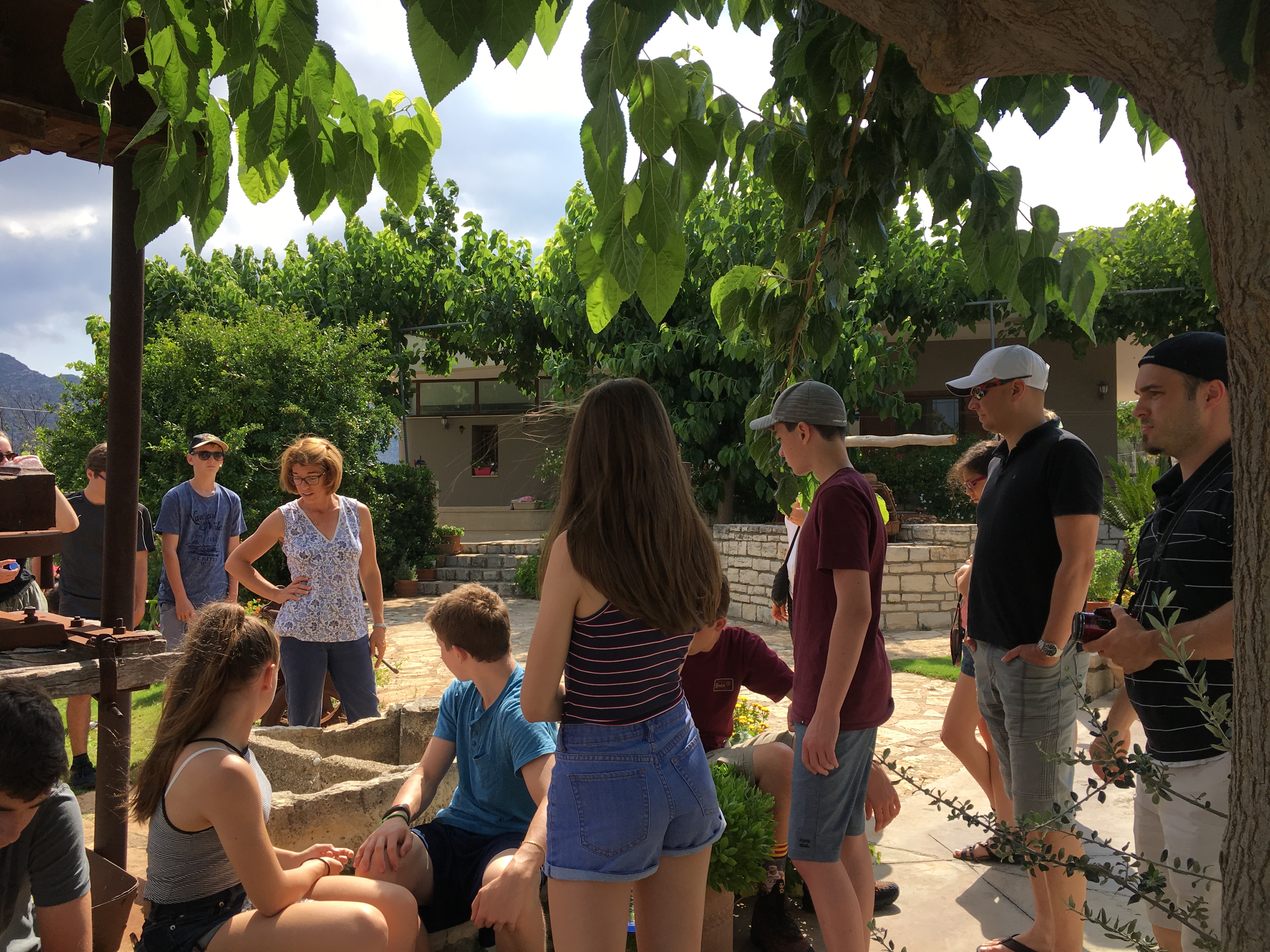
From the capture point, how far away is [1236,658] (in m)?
1.01

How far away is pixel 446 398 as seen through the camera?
23.4 m

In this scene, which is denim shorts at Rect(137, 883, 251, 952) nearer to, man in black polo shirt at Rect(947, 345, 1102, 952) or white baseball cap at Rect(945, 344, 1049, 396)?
man in black polo shirt at Rect(947, 345, 1102, 952)

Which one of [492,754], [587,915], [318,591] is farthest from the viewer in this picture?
[318,591]

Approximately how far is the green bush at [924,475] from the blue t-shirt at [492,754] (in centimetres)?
1280

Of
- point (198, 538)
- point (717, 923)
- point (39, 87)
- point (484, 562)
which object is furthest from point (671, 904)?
point (484, 562)

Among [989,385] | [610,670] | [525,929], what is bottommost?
[525,929]

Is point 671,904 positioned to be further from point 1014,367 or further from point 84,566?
point 84,566

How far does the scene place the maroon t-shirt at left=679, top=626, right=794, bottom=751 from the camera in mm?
3379

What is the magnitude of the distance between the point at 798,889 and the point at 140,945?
228cm

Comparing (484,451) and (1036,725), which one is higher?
(484,451)

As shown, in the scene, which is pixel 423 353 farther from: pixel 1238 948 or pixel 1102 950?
pixel 1238 948

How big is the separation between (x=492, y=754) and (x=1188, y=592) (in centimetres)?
192

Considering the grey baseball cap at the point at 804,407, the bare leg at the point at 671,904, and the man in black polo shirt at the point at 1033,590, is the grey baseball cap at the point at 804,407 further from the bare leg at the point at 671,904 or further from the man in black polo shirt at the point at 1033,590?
the bare leg at the point at 671,904

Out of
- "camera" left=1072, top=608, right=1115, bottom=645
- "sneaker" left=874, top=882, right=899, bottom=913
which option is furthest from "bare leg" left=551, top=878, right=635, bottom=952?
"sneaker" left=874, top=882, right=899, bottom=913
